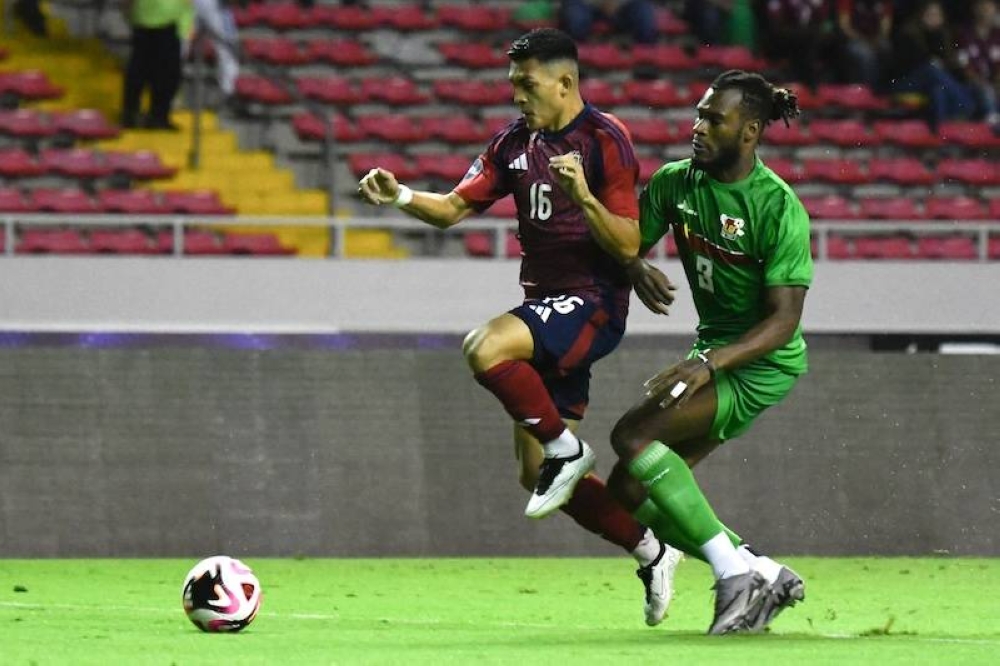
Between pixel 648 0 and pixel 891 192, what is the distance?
353cm

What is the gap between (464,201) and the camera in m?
8.62

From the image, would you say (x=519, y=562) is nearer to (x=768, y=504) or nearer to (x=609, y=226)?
(x=768, y=504)

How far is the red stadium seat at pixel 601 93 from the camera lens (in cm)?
2114

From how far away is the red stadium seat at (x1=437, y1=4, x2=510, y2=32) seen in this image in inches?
871

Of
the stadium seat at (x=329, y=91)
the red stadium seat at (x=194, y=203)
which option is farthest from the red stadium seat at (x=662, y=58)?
the red stadium seat at (x=194, y=203)

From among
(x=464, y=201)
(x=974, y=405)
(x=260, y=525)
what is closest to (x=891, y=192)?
(x=974, y=405)

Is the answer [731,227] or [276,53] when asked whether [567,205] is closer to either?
[731,227]

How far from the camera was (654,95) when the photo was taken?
70.6 ft

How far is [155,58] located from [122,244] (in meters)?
2.19

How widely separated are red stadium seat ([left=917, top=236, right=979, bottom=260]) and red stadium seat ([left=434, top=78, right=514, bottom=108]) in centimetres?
416

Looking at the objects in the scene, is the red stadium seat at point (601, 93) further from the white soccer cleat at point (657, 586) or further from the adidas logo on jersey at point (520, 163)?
the white soccer cleat at point (657, 586)

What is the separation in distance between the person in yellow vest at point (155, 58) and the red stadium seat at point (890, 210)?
6550 millimetres

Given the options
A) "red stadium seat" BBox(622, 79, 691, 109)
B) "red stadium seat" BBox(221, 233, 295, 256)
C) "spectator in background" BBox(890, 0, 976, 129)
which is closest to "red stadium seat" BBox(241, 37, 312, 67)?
"red stadium seat" BBox(622, 79, 691, 109)

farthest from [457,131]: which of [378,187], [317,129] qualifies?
[378,187]
